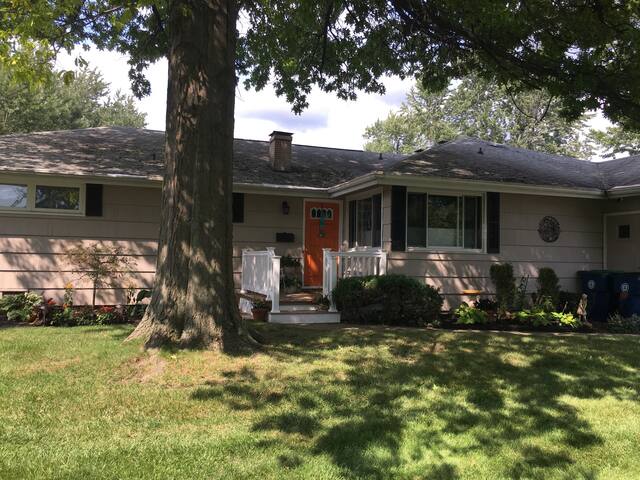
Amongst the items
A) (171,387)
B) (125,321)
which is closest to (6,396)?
(171,387)

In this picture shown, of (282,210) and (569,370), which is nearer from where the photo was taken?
(569,370)

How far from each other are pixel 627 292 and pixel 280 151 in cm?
807

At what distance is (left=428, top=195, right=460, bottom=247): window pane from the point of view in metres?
10.5

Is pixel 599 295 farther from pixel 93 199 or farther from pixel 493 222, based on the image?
pixel 93 199

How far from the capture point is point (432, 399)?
5090mm

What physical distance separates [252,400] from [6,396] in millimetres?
2316

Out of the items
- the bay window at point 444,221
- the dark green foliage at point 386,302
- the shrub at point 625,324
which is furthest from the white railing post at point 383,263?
→ the shrub at point 625,324

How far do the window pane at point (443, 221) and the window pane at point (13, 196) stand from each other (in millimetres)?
8019

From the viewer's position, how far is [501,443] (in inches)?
163

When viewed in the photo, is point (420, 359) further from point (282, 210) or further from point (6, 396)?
point (282, 210)

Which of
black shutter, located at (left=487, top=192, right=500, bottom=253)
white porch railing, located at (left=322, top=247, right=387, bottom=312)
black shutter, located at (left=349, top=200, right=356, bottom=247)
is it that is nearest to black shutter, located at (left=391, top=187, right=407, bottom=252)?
white porch railing, located at (left=322, top=247, right=387, bottom=312)

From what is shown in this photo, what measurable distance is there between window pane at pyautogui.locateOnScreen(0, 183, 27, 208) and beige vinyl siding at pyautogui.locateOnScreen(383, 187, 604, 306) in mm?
7064

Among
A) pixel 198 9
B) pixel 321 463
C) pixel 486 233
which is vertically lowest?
pixel 321 463

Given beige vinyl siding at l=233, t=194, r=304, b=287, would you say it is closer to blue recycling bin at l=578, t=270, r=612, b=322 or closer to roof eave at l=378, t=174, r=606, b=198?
roof eave at l=378, t=174, r=606, b=198
